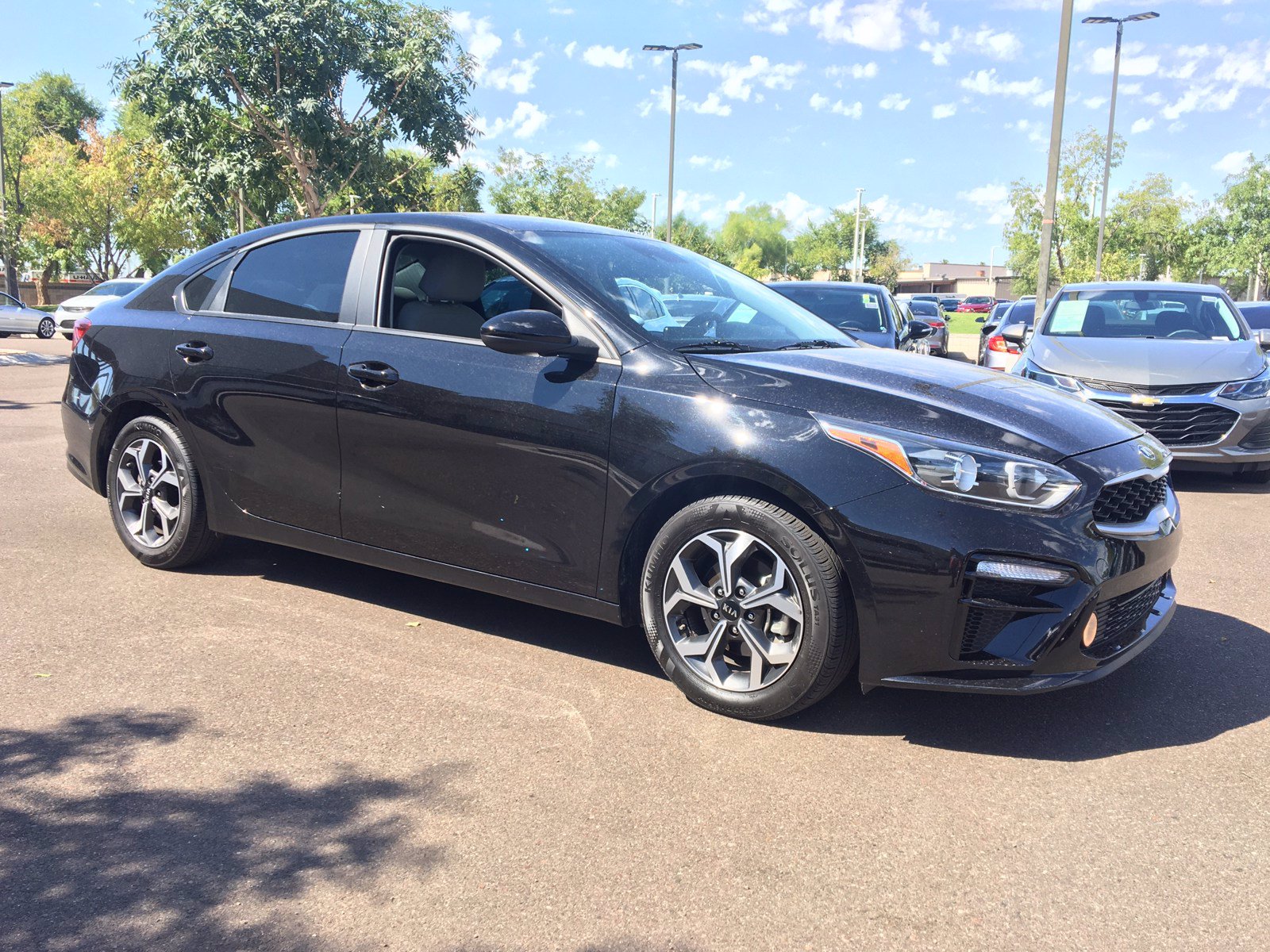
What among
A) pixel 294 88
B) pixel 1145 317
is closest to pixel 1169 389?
pixel 1145 317

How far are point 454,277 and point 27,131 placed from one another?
62.9m

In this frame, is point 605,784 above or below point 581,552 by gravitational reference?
below

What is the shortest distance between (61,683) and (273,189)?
18507 millimetres

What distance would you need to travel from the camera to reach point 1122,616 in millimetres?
3408

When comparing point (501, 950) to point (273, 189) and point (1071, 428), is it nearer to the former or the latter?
point (1071, 428)

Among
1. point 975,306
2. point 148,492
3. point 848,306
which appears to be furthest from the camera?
point 975,306

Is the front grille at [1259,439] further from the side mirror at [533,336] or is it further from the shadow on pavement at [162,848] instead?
the shadow on pavement at [162,848]

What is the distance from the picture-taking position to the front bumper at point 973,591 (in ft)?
10.3

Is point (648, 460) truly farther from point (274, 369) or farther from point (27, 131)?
point (27, 131)

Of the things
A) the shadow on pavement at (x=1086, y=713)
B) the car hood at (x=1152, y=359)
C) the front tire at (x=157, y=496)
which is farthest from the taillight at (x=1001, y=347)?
the front tire at (x=157, y=496)

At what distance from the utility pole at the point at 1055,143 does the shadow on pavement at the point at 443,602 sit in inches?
461

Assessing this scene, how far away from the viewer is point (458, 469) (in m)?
3.97

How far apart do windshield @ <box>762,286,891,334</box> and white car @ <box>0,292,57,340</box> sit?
24.3 m

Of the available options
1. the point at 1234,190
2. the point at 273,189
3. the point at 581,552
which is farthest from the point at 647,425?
the point at 1234,190
